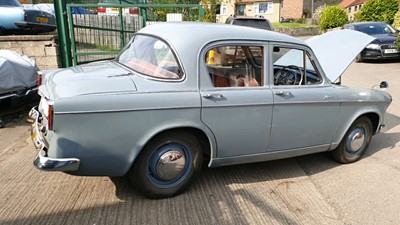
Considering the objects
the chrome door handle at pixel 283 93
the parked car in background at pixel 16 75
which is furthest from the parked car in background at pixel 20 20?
the chrome door handle at pixel 283 93

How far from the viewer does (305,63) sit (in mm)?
3756

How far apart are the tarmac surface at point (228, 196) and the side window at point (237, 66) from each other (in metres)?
1.15

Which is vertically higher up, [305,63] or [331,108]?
[305,63]

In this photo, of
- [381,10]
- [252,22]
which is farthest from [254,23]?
[381,10]

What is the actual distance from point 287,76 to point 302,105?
23.6 inches

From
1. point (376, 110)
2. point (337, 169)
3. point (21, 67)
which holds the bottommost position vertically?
point (337, 169)

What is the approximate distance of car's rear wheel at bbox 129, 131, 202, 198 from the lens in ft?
9.93

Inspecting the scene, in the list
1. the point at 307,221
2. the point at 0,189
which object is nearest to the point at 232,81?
the point at 307,221

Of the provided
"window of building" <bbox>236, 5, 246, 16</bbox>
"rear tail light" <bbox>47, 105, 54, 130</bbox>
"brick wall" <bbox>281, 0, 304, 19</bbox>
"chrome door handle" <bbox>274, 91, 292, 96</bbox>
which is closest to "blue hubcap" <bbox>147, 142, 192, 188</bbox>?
"rear tail light" <bbox>47, 105, 54, 130</bbox>

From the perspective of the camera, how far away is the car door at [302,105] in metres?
3.49

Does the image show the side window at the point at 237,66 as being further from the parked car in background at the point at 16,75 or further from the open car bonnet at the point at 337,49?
the parked car in background at the point at 16,75

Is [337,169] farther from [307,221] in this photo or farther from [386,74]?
[386,74]

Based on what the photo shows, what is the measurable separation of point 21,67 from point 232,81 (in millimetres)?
3874

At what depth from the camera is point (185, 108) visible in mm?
2986
